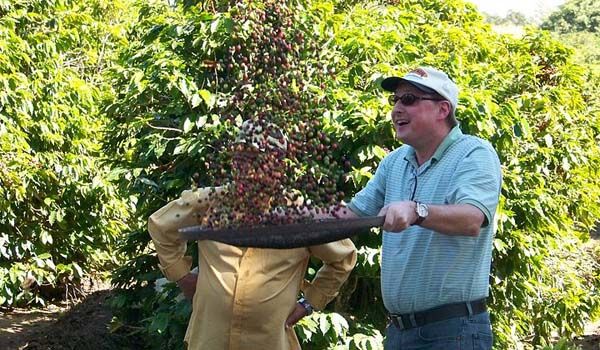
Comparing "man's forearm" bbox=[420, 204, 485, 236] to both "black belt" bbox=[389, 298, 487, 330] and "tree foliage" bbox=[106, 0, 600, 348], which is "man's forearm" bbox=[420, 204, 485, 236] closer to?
"black belt" bbox=[389, 298, 487, 330]

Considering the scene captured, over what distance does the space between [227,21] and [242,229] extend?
7.44ft

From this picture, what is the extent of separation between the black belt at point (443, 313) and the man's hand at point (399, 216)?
18.8 inches

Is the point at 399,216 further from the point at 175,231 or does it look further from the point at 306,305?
the point at 175,231

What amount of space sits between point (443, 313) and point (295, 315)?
0.77m

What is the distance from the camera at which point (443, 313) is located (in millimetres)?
2623

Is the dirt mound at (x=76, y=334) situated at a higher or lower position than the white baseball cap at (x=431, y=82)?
lower

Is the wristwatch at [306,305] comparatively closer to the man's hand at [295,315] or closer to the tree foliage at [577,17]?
the man's hand at [295,315]

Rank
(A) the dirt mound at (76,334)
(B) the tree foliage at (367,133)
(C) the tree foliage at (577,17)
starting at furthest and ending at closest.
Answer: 1. (C) the tree foliage at (577,17)
2. (A) the dirt mound at (76,334)
3. (B) the tree foliage at (367,133)

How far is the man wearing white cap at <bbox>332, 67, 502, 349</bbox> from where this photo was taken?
260 centimetres

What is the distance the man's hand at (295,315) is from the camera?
3191mm

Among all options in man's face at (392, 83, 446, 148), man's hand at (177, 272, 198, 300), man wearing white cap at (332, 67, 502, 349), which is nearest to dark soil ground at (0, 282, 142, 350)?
man's hand at (177, 272, 198, 300)

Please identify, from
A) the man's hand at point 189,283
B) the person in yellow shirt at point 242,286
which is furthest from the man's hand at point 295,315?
the man's hand at point 189,283

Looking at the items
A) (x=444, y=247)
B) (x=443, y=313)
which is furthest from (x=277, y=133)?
(x=443, y=313)

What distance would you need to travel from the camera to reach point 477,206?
94.3 inches
